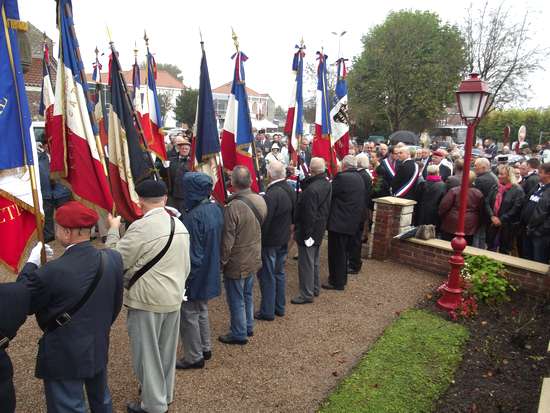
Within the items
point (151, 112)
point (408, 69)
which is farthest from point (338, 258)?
point (408, 69)

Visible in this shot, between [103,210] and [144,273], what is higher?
[103,210]

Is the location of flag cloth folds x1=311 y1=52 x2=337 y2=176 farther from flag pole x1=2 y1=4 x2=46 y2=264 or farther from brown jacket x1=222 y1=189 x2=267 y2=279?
flag pole x1=2 y1=4 x2=46 y2=264

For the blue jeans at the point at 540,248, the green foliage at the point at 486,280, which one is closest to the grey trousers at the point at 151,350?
the green foliage at the point at 486,280

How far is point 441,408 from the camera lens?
152 inches

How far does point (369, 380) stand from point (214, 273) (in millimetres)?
1866

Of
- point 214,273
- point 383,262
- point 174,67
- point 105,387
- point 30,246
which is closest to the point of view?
point 105,387

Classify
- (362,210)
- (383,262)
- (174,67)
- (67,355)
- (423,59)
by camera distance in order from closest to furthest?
(67,355), (362,210), (383,262), (423,59), (174,67)

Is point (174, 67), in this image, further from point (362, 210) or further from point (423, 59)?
point (362, 210)

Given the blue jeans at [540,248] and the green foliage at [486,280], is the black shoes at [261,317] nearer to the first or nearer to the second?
the green foliage at [486,280]

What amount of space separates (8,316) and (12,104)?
5.72ft

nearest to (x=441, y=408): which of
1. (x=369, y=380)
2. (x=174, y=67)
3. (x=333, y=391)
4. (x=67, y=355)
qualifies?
(x=369, y=380)

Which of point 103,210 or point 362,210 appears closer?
point 103,210

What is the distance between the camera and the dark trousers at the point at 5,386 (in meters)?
2.52

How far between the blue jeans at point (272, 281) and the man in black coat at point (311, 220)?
1.48 feet
